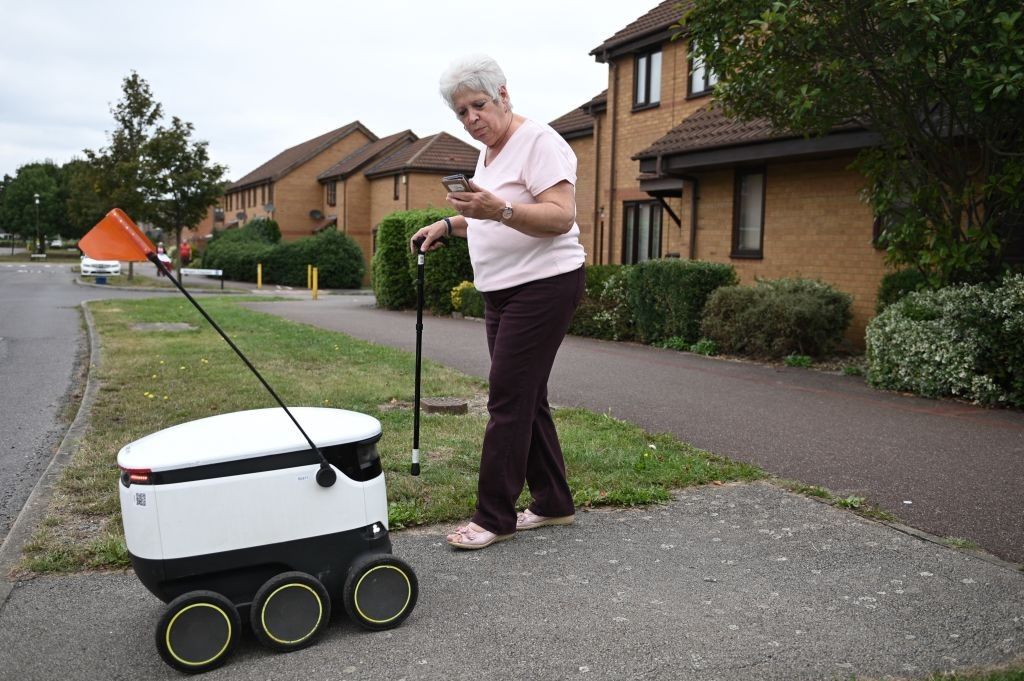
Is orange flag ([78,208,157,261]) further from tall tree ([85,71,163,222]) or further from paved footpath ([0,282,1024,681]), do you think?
tall tree ([85,71,163,222])

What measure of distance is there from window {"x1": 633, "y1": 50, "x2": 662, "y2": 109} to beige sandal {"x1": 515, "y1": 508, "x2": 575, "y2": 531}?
52.9ft

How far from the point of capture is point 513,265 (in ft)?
12.4

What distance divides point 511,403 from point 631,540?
844mm

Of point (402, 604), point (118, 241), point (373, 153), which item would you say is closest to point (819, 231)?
point (402, 604)

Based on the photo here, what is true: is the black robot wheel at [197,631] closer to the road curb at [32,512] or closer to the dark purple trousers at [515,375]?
the road curb at [32,512]

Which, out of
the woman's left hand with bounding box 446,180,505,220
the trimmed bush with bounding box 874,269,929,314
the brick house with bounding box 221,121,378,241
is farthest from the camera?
the brick house with bounding box 221,121,378,241

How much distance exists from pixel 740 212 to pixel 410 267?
312 inches

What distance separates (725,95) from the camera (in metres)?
9.85

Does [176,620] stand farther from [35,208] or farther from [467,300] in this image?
[35,208]

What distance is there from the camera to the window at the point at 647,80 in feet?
63.1

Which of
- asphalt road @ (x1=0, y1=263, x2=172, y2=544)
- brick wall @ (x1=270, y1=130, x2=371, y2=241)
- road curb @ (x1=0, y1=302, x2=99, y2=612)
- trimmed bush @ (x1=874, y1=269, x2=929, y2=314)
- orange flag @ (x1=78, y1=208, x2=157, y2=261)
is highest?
brick wall @ (x1=270, y1=130, x2=371, y2=241)

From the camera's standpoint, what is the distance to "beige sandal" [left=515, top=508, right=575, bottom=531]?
418cm

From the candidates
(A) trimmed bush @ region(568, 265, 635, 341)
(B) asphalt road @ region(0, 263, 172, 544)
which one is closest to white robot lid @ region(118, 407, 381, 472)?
(B) asphalt road @ region(0, 263, 172, 544)

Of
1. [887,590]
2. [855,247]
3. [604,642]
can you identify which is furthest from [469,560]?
[855,247]
